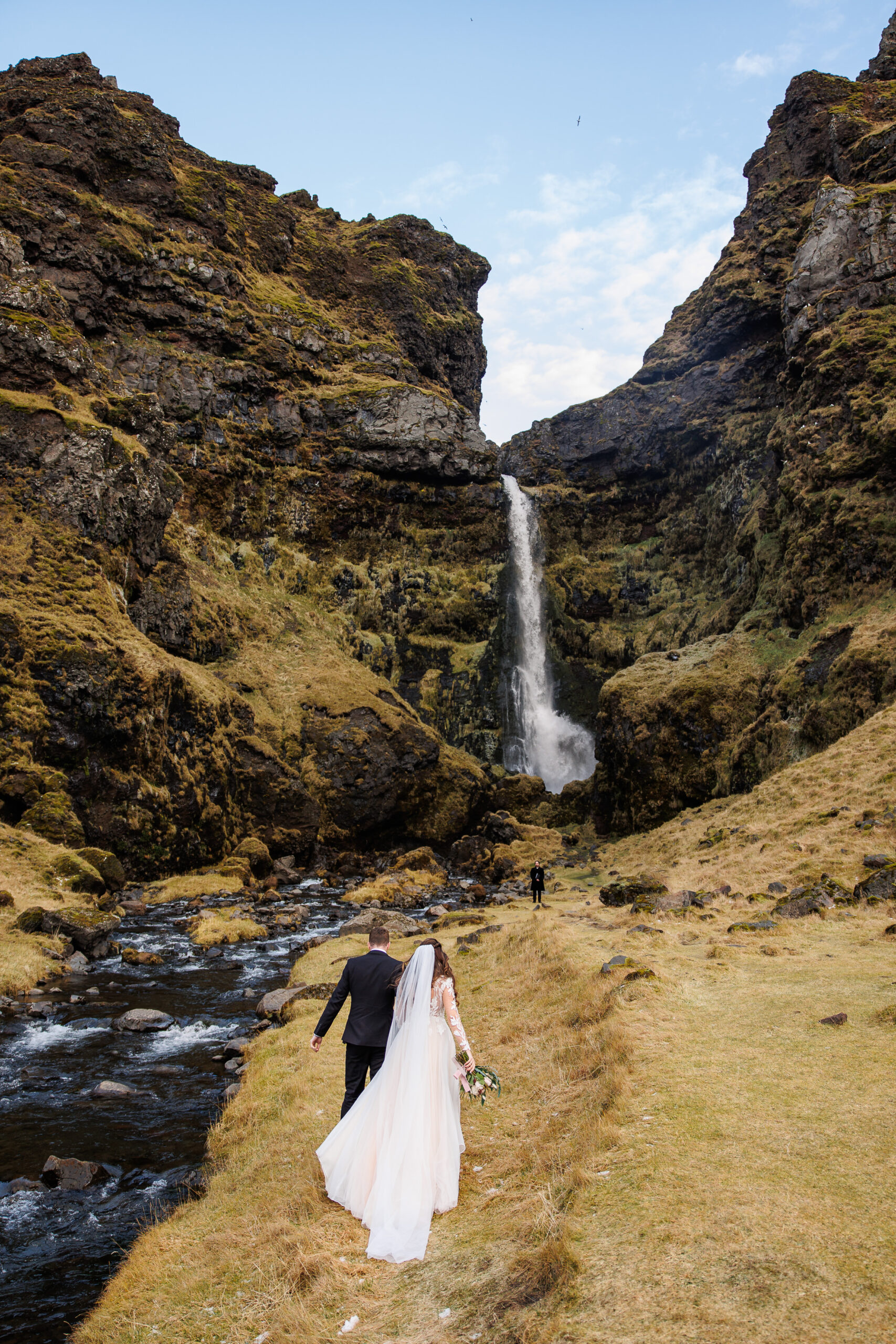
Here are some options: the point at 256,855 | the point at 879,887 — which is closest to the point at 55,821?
the point at 256,855

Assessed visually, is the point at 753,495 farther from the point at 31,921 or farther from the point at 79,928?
the point at 31,921

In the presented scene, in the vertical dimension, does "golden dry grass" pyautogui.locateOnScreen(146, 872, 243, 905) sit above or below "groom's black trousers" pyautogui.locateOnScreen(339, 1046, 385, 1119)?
below

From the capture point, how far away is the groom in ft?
28.1

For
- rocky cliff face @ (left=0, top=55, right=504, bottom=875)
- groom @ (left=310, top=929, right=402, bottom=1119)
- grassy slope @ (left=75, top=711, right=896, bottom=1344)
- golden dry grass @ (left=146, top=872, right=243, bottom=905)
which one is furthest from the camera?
rocky cliff face @ (left=0, top=55, right=504, bottom=875)

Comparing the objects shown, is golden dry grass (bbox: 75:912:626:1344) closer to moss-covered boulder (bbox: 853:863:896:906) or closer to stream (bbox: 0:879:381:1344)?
stream (bbox: 0:879:381:1344)

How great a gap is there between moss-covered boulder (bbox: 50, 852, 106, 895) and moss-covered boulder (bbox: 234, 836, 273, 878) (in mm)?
12343

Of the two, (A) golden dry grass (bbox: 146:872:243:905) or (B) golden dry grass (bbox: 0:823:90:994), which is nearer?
(B) golden dry grass (bbox: 0:823:90:994)

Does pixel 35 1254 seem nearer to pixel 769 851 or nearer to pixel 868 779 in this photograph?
pixel 769 851

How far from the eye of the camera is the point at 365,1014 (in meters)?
8.63

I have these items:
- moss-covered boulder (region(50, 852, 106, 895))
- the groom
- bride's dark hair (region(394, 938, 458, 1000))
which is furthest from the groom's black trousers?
moss-covered boulder (region(50, 852, 106, 895))

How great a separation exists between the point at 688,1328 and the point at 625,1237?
126 centimetres

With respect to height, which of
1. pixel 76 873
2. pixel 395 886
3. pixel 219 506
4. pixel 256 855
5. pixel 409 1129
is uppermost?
pixel 219 506

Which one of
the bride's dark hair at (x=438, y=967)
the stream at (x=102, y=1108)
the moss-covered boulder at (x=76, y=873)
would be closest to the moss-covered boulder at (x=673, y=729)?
the stream at (x=102, y=1108)

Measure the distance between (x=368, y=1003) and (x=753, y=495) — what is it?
7649 centimetres
